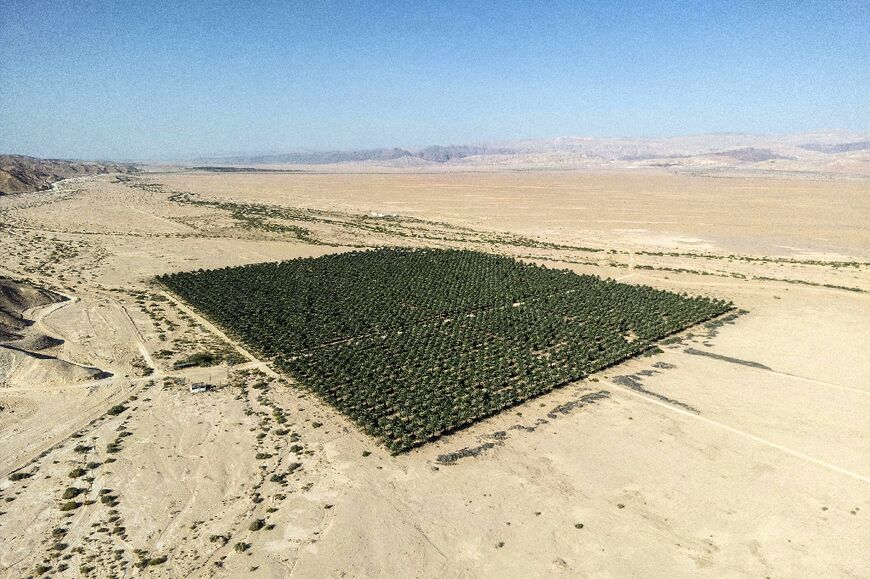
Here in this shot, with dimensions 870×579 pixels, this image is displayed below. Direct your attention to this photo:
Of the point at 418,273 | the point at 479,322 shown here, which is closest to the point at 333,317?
the point at 479,322

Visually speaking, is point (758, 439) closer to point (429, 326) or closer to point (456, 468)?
point (456, 468)

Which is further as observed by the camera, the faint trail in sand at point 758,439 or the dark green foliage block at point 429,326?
→ the dark green foliage block at point 429,326

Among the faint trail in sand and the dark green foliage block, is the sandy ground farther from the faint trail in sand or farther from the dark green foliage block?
the dark green foliage block

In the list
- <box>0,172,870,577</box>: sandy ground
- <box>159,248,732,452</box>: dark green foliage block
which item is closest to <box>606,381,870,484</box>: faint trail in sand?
<box>0,172,870,577</box>: sandy ground

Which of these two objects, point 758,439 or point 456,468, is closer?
point 456,468

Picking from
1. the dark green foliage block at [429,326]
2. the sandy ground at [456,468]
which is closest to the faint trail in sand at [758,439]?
the sandy ground at [456,468]

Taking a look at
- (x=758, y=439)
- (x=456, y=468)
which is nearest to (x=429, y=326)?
(x=456, y=468)

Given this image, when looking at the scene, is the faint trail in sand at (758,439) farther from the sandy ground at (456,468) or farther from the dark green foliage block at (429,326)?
the dark green foliage block at (429,326)

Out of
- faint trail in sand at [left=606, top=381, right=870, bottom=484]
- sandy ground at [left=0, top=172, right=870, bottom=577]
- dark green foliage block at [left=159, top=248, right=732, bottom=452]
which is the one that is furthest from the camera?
dark green foliage block at [left=159, top=248, right=732, bottom=452]

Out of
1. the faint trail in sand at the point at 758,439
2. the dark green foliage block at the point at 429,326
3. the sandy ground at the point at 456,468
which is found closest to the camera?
the sandy ground at the point at 456,468
